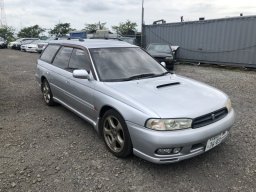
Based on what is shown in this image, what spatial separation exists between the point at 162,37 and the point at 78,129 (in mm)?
14890

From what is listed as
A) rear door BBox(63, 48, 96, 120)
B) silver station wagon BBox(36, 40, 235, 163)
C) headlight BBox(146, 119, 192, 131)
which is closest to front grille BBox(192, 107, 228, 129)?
silver station wagon BBox(36, 40, 235, 163)

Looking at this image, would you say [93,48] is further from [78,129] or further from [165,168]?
[165,168]

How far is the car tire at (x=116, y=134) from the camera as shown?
349 cm

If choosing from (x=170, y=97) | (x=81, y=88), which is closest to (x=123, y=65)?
(x=81, y=88)

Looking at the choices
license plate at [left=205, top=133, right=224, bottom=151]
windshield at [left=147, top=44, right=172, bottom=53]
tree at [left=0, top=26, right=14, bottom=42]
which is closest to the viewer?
license plate at [left=205, top=133, right=224, bottom=151]

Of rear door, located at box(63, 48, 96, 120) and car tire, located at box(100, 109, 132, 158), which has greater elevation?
rear door, located at box(63, 48, 96, 120)

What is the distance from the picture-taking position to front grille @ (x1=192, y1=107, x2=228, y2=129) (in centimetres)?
320

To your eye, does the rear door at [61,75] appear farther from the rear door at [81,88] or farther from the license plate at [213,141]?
the license plate at [213,141]

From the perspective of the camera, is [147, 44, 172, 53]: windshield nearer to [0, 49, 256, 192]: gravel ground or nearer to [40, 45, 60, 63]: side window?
[40, 45, 60, 63]: side window

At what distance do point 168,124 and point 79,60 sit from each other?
7.75 feet

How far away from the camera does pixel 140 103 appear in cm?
332

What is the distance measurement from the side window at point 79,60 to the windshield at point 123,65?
0.14 meters

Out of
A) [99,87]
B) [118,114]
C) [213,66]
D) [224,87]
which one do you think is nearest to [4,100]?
[99,87]

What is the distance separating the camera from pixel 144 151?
3234 millimetres
